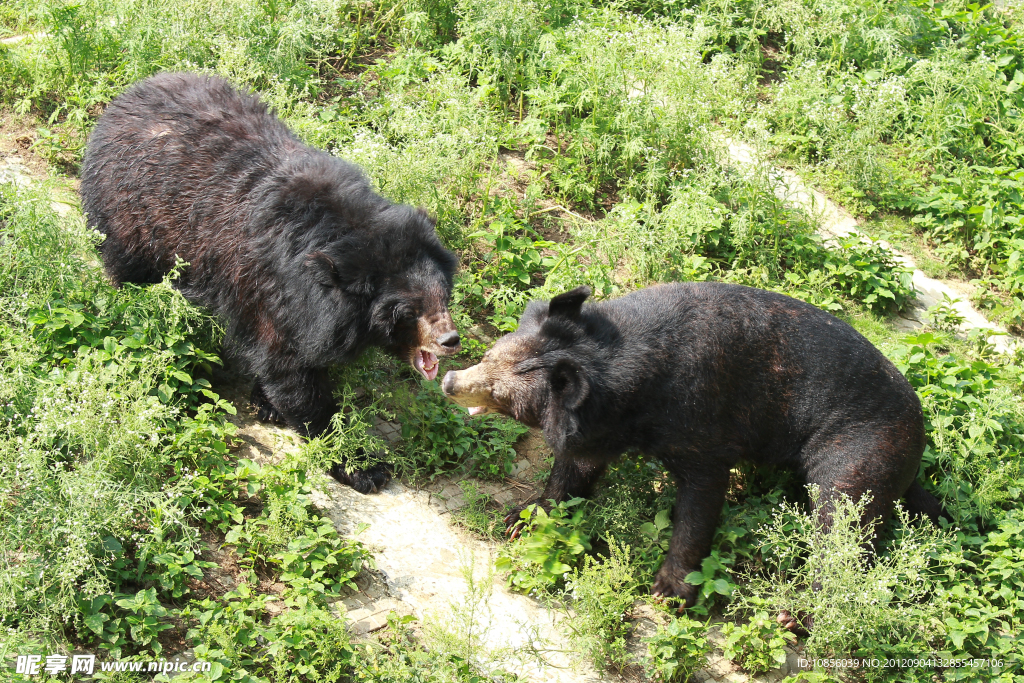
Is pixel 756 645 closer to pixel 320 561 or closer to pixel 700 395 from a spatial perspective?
pixel 700 395

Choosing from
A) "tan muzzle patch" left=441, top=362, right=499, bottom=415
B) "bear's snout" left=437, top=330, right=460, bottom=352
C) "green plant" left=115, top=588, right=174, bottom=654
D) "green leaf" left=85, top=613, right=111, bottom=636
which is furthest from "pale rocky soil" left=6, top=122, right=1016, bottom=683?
"bear's snout" left=437, top=330, right=460, bottom=352

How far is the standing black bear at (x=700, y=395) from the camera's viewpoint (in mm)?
4895

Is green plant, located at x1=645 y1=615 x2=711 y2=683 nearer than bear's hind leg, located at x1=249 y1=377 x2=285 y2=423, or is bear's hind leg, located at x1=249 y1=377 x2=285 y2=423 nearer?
green plant, located at x1=645 y1=615 x2=711 y2=683

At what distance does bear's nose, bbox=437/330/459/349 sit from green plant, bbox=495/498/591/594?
1084mm

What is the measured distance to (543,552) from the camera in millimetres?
5004

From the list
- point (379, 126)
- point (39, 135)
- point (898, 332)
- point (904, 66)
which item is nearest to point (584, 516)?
point (898, 332)

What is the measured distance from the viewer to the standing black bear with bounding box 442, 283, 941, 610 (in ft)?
16.1

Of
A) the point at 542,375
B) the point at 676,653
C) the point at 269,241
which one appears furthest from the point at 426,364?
the point at 676,653

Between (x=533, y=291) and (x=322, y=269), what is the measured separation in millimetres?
1924

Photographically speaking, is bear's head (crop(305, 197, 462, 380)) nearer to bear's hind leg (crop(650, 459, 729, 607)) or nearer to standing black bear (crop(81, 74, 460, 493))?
standing black bear (crop(81, 74, 460, 493))

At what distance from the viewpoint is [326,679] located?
4.05m

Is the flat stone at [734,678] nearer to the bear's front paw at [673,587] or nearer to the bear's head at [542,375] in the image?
the bear's front paw at [673,587]

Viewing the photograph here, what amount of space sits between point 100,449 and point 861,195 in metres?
6.93

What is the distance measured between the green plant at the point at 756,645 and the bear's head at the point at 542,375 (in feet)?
4.42
